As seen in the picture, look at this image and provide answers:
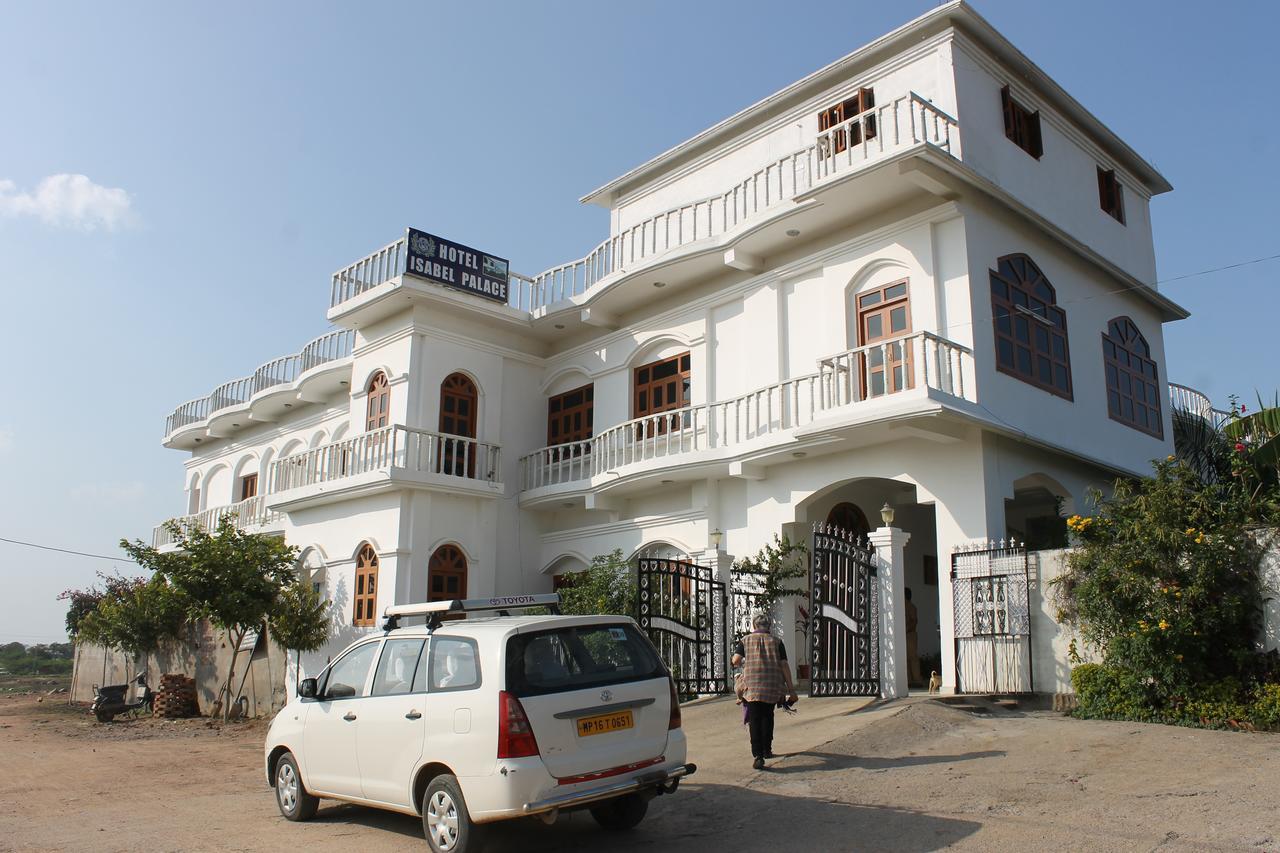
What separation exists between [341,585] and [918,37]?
14.1 meters

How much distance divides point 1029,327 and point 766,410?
4.05 m

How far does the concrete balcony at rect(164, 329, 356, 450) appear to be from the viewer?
23594 mm

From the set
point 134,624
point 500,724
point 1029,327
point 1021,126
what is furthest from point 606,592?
point 134,624

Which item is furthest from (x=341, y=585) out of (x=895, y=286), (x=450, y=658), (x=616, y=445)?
(x=450, y=658)

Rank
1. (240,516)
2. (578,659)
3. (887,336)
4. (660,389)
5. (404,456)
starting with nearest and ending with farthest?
(578,659)
(887,336)
(404,456)
(660,389)
(240,516)

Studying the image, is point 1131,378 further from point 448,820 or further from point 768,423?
point 448,820

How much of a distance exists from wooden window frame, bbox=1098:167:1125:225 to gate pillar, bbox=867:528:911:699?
9654 mm

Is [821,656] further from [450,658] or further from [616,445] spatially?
[616,445]

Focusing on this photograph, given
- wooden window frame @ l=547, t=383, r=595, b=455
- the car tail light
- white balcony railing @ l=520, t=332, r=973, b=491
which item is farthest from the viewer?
wooden window frame @ l=547, t=383, r=595, b=455

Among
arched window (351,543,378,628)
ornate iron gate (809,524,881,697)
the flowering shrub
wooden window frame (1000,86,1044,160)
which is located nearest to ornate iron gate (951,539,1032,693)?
the flowering shrub

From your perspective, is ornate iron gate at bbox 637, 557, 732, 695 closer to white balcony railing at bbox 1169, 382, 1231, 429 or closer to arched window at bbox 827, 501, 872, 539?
arched window at bbox 827, 501, 872, 539

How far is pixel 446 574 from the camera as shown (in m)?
18.7

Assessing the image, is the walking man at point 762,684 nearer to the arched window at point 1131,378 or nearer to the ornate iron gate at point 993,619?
the ornate iron gate at point 993,619

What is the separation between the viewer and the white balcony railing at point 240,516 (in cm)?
2467
